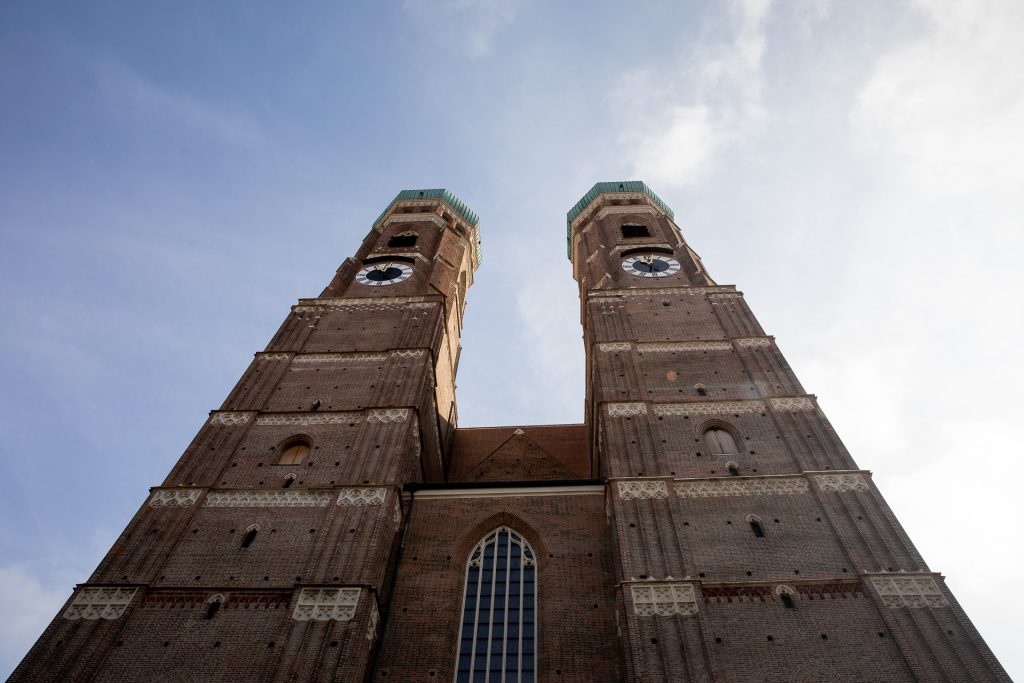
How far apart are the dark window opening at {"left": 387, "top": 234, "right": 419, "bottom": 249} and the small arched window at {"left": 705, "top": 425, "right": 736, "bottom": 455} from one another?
20309mm

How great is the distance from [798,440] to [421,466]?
38.2ft

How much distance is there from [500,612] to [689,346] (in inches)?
483

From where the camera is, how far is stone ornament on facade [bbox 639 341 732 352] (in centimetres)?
2611

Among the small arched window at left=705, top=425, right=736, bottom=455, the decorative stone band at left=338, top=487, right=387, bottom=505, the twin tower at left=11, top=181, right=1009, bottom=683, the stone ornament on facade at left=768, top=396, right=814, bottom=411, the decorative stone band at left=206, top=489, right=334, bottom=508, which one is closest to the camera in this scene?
the twin tower at left=11, top=181, right=1009, bottom=683

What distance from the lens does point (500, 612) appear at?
1800cm

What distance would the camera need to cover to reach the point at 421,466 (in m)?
24.7

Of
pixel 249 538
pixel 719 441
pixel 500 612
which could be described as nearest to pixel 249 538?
pixel 249 538

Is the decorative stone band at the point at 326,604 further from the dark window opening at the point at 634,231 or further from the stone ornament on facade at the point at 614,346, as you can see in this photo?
the dark window opening at the point at 634,231

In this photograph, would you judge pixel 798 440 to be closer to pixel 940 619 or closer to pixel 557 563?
pixel 940 619

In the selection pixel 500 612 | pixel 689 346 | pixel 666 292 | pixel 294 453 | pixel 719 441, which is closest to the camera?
pixel 500 612

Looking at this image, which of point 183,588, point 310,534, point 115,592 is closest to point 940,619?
point 310,534

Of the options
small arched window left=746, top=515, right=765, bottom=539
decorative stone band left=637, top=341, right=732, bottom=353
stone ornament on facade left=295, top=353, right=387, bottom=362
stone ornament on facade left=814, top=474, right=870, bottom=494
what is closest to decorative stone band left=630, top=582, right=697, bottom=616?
small arched window left=746, top=515, right=765, bottom=539

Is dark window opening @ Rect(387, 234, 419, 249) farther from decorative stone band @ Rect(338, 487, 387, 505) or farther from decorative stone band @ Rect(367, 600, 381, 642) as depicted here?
decorative stone band @ Rect(367, 600, 381, 642)

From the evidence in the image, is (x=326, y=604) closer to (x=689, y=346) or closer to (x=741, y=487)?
(x=741, y=487)
